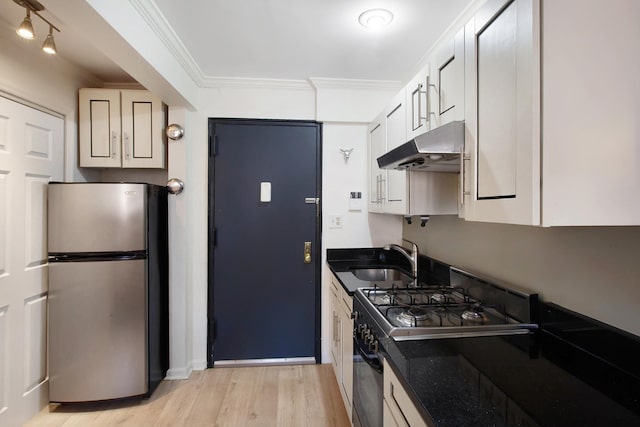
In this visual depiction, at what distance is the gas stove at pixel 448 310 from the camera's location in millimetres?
1189

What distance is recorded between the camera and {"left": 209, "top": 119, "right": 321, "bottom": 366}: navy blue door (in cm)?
249

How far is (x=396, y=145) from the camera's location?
1.88 meters

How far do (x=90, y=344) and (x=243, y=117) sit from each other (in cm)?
195

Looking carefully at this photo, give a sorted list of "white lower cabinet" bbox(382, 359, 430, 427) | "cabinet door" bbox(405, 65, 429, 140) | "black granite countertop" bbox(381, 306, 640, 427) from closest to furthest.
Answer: "black granite countertop" bbox(381, 306, 640, 427) < "white lower cabinet" bbox(382, 359, 430, 427) < "cabinet door" bbox(405, 65, 429, 140)

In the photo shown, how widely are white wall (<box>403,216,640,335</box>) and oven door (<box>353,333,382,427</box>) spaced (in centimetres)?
74

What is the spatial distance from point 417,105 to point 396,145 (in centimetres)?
34

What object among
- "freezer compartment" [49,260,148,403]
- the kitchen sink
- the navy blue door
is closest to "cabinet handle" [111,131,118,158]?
the navy blue door

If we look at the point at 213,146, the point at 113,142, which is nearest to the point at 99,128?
the point at 113,142

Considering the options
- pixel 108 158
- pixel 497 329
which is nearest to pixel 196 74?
pixel 108 158

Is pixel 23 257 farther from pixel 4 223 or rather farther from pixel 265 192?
pixel 265 192

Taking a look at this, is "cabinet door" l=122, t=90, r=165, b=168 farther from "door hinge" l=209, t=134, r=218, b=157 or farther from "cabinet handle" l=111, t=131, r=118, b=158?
"door hinge" l=209, t=134, r=218, b=157

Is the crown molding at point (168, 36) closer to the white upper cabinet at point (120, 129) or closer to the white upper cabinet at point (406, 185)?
the white upper cabinet at point (120, 129)

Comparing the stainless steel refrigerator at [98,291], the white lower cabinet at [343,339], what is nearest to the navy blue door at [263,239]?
the white lower cabinet at [343,339]

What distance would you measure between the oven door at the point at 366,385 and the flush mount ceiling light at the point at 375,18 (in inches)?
65.8
